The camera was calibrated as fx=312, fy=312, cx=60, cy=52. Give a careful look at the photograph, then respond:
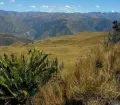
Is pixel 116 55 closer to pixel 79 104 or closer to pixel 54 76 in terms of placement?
pixel 54 76

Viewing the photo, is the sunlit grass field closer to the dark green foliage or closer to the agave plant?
the dark green foliage

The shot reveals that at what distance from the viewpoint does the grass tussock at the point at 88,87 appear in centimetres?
548

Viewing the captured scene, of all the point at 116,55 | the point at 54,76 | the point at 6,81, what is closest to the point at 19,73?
the point at 6,81

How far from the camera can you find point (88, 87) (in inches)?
216

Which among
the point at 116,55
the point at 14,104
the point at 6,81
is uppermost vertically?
the point at 116,55

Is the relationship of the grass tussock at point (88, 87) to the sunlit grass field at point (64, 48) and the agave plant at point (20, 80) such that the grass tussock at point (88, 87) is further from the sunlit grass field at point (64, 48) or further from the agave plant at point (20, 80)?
the sunlit grass field at point (64, 48)

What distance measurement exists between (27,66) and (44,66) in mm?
790

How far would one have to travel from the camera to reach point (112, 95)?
5.52 metres

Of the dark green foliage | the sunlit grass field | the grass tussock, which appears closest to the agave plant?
the grass tussock

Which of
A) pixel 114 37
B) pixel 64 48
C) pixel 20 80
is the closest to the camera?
pixel 20 80

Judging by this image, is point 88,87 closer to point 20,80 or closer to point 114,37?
point 20,80

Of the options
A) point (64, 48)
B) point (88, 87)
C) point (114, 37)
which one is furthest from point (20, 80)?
point (64, 48)

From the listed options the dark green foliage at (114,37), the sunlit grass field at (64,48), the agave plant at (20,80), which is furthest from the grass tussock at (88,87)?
the sunlit grass field at (64,48)

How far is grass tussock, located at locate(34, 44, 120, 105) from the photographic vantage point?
5477 millimetres
